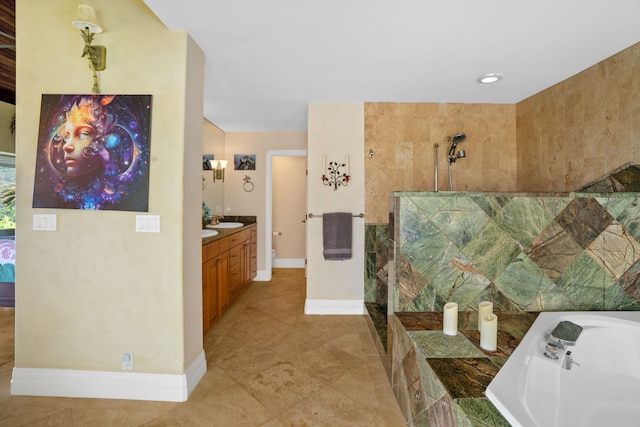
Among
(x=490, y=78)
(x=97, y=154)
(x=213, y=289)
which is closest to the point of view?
(x=97, y=154)

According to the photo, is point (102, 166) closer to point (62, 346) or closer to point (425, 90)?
point (62, 346)

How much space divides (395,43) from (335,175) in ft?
4.71

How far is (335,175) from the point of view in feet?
10.2

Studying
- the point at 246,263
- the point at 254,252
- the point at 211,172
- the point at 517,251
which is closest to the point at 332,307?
the point at 246,263

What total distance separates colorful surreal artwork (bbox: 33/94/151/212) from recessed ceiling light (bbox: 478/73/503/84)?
2600mm

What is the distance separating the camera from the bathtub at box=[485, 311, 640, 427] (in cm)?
112

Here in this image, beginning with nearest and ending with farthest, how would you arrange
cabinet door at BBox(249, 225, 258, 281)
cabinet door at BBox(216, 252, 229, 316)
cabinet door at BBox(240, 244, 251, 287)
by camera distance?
cabinet door at BBox(216, 252, 229, 316) < cabinet door at BBox(240, 244, 251, 287) < cabinet door at BBox(249, 225, 258, 281)

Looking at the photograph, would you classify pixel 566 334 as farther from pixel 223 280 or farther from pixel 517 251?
pixel 223 280

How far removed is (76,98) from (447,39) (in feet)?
7.85

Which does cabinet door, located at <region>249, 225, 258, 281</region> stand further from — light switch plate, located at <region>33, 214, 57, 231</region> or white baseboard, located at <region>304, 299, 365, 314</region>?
light switch plate, located at <region>33, 214, 57, 231</region>

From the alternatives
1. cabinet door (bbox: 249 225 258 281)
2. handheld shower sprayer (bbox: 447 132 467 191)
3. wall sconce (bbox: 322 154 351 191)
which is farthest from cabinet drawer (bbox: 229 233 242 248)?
handheld shower sprayer (bbox: 447 132 467 191)

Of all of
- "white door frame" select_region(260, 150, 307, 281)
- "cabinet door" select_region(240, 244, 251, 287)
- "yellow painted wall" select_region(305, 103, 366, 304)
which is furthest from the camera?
"white door frame" select_region(260, 150, 307, 281)

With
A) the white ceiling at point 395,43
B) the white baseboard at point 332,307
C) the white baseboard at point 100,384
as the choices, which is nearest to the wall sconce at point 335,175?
the white ceiling at point 395,43

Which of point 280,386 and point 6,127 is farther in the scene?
point 6,127
